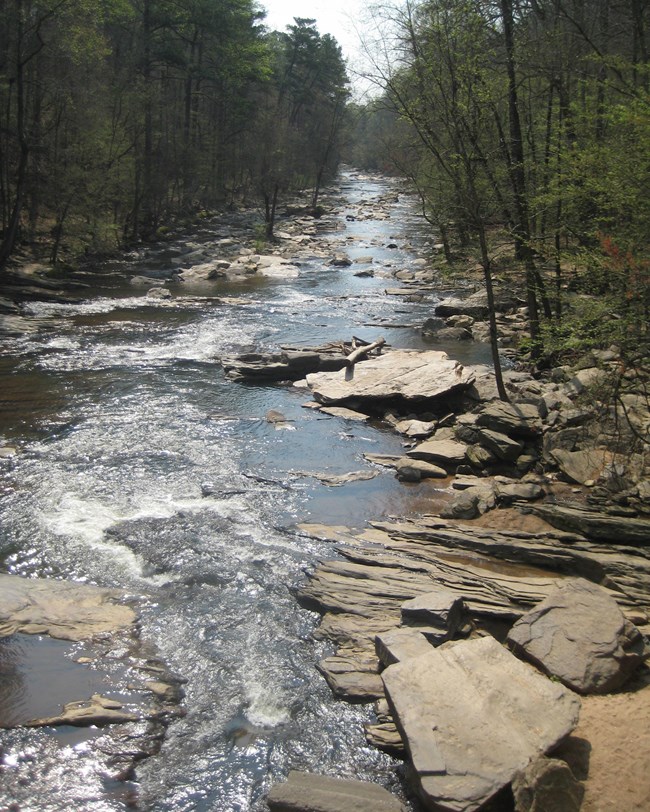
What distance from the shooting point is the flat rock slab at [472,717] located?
4219mm

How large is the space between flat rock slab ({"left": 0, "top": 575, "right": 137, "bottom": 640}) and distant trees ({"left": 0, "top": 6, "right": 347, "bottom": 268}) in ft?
57.3

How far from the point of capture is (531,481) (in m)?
9.45

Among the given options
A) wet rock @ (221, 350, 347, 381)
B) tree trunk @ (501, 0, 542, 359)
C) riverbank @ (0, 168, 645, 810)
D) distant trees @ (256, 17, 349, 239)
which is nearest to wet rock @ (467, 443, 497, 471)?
riverbank @ (0, 168, 645, 810)

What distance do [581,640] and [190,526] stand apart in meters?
4.72

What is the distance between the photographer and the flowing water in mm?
4883

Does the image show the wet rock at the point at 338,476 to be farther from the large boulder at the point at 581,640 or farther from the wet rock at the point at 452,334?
the wet rock at the point at 452,334

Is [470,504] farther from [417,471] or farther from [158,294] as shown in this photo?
[158,294]

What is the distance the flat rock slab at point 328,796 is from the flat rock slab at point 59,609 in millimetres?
2578

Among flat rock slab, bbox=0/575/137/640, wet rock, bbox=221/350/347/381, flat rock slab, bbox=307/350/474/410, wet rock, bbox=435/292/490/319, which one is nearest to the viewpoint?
flat rock slab, bbox=0/575/137/640

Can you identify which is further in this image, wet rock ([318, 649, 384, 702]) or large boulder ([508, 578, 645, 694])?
wet rock ([318, 649, 384, 702])

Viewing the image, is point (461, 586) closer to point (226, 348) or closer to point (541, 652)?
point (541, 652)

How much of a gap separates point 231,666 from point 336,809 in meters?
1.96

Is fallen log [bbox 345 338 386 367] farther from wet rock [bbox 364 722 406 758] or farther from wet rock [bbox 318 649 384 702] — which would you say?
wet rock [bbox 364 722 406 758]

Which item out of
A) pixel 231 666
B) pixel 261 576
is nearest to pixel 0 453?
pixel 261 576
